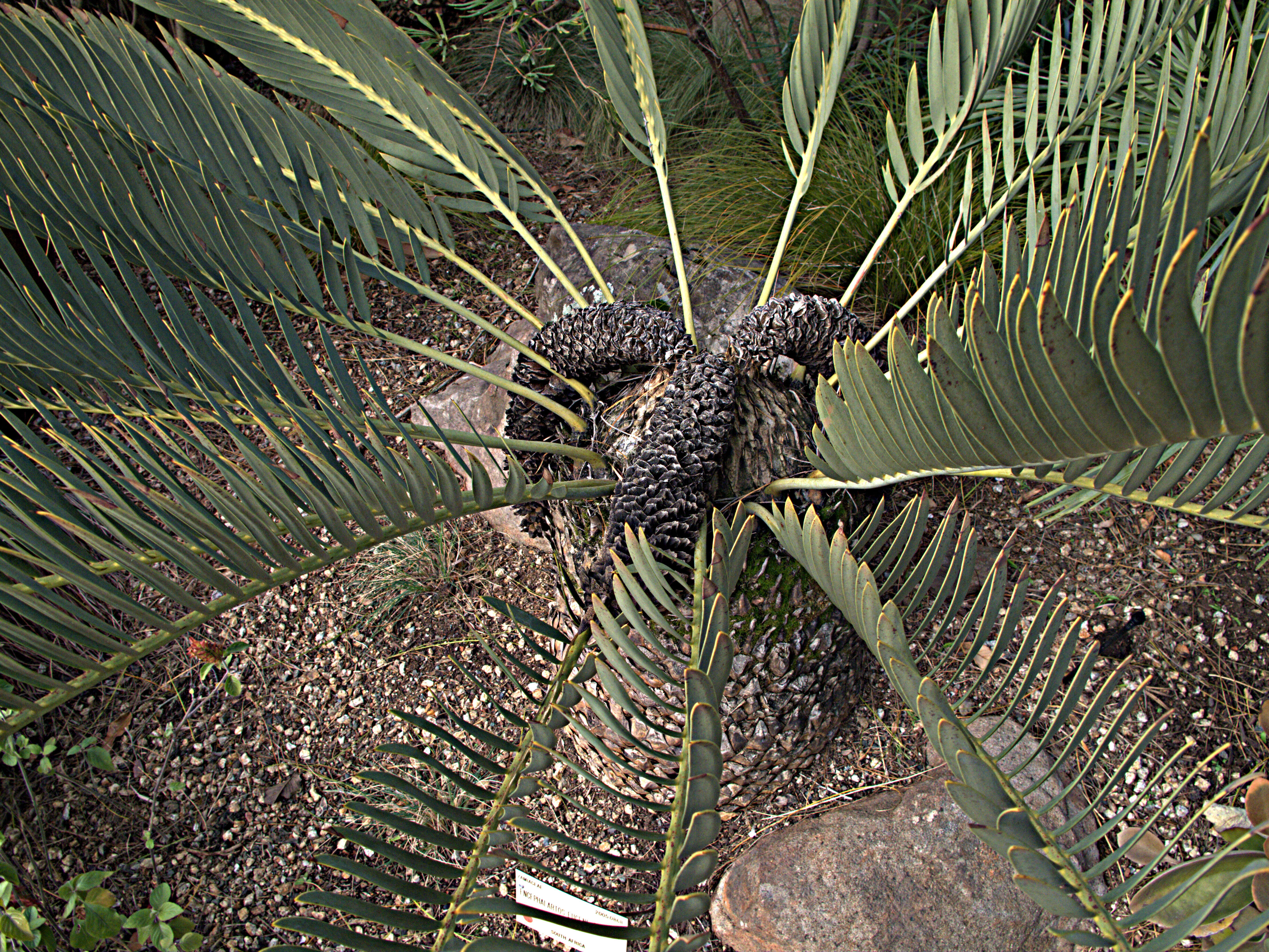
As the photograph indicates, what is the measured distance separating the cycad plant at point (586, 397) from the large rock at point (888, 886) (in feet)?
0.30

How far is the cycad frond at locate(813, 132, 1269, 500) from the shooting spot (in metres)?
0.37

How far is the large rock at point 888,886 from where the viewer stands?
1.07 m

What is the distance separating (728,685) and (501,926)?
65 cm

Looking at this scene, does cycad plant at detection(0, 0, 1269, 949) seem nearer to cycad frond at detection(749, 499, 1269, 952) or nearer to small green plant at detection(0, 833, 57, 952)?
cycad frond at detection(749, 499, 1269, 952)

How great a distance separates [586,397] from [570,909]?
725 millimetres

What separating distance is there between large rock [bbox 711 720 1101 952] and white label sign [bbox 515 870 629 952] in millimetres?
213

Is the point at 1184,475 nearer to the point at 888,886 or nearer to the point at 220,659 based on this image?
the point at 888,886

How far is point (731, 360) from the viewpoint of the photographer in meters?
1.09

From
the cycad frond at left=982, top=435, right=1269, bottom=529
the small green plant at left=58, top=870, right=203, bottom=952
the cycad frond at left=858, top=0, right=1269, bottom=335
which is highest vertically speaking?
the cycad frond at left=858, top=0, right=1269, bottom=335

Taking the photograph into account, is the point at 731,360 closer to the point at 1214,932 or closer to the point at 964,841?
the point at 964,841

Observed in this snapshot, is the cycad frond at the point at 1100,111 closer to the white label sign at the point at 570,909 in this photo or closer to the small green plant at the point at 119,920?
the white label sign at the point at 570,909

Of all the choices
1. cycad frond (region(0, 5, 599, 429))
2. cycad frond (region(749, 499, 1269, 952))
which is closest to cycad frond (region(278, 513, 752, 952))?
cycad frond (region(749, 499, 1269, 952))

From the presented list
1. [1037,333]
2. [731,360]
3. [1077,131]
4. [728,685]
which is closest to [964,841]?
[728,685]

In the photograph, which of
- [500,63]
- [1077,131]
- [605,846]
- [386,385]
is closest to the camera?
[605,846]
